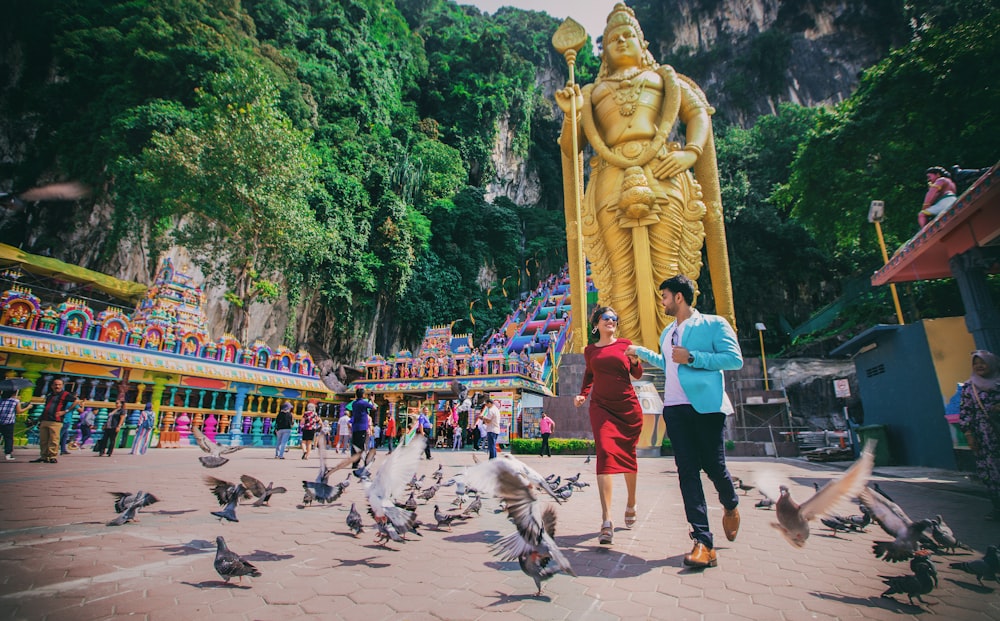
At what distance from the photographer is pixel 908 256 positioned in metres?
6.32

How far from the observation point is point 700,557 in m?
2.31

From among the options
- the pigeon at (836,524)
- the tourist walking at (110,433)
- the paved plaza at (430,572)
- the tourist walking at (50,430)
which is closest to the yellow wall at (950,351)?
the paved plaza at (430,572)

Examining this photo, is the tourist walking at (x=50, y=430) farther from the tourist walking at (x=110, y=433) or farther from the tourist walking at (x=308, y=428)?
the tourist walking at (x=308, y=428)

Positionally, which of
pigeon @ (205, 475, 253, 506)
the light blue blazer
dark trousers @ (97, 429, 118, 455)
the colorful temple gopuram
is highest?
the colorful temple gopuram

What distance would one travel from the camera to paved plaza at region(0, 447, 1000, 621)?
1779mm

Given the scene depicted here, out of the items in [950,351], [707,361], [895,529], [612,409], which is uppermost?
[950,351]

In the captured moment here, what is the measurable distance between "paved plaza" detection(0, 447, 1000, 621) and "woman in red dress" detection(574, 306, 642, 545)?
0.42m

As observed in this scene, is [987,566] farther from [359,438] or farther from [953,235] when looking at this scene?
[359,438]

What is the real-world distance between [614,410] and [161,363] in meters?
14.8

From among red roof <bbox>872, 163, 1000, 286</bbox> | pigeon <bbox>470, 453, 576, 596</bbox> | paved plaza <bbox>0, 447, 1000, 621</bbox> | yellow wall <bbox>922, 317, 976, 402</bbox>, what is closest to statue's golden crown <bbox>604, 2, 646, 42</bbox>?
red roof <bbox>872, 163, 1000, 286</bbox>

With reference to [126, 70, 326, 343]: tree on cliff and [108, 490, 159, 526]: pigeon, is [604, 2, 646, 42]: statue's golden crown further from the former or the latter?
[108, 490, 159, 526]: pigeon

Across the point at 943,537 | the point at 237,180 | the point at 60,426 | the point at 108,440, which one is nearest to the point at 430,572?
the point at 943,537

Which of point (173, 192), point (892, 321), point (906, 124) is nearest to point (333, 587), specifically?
point (906, 124)

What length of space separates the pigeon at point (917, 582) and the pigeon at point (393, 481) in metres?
2.12
